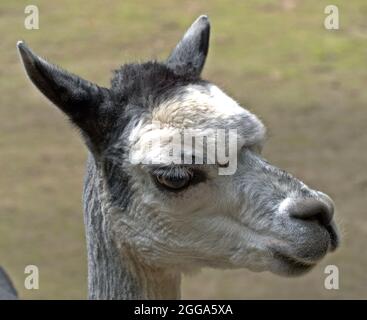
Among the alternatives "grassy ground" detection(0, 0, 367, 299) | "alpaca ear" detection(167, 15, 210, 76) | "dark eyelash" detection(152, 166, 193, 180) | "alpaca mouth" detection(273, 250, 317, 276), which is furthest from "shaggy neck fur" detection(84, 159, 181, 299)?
"grassy ground" detection(0, 0, 367, 299)

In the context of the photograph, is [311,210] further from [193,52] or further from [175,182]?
[193,52]

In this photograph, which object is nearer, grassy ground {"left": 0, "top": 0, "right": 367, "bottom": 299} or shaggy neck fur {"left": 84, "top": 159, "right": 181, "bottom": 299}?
shaggy neck fur {"left": 84, "top": 159, "right": 181, "bottom": 299}

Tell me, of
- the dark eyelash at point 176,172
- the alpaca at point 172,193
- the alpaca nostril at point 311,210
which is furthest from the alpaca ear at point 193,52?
the alpaca nostril at point 311,210

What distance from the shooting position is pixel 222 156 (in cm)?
417

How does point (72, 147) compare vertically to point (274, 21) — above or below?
below

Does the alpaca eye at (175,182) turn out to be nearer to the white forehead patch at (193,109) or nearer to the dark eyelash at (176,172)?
the dark eyelash at (176,172)

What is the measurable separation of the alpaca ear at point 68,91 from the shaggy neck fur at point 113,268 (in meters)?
0.26

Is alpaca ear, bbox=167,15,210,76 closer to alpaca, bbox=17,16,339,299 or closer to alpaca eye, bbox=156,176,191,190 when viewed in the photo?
alpaca, bbox=17,16,339,299

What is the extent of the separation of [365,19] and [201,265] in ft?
37.2

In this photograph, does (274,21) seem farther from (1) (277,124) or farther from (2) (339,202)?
(2) (339,202)

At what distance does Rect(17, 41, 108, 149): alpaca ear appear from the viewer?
13.4 ft

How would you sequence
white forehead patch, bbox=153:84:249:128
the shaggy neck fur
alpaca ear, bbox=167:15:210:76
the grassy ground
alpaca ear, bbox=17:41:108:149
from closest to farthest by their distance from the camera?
alpaca ear, bbox=17:41:108:149
white forehead patch, bbox=153:84:249:128
the shaggy neck fur
alpaca ear, bbox=167:15:210:76
the grassy ground

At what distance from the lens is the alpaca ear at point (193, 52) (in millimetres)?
4625

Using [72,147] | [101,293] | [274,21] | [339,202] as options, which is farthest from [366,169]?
[101,293]
